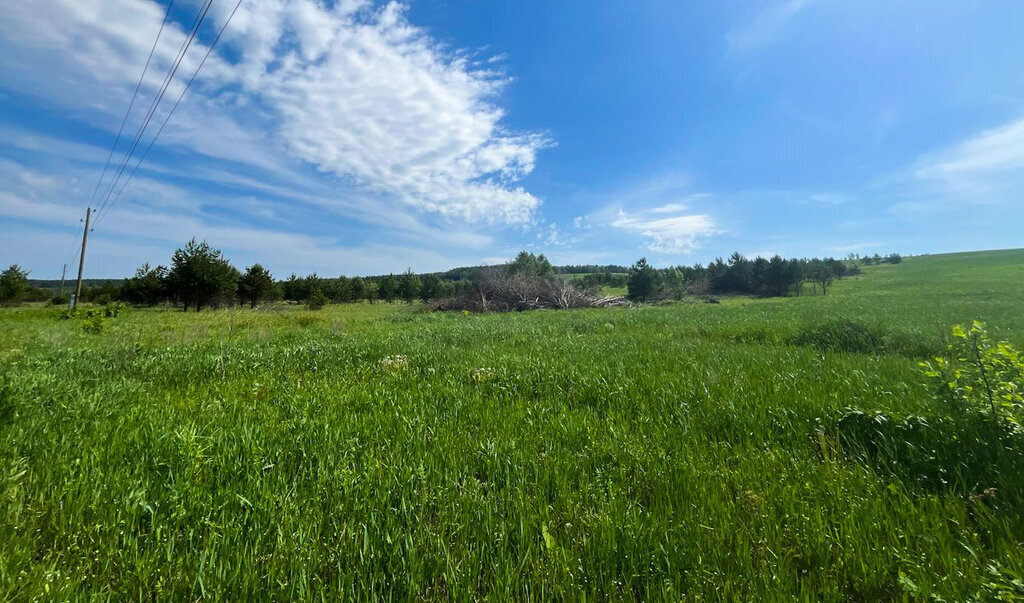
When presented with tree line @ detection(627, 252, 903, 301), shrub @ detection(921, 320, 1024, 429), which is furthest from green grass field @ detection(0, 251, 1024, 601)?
tree line @ detection(627, 252, 903, 301)

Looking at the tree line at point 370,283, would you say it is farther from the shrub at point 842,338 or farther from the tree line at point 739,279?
the shrub at point 842,338

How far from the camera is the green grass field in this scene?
1.75 metres

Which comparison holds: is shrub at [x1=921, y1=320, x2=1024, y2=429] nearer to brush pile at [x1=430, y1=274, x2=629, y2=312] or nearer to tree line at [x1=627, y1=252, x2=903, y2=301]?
brush pile at [x1=430, y1=274, x2=629, y2=312]

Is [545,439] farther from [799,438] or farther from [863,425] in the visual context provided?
[863,425]

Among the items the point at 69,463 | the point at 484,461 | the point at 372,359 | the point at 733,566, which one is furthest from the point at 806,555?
the point at 372,359

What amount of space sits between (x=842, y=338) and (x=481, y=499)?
1070 centimetres

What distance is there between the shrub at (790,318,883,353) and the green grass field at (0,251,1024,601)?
14.5ft

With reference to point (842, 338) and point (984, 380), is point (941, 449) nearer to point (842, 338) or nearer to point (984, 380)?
point (984, 380)

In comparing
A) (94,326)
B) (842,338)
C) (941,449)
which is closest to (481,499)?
(941,449)

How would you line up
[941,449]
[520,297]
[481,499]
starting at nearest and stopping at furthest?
[481,499] < [941,449] < [520,297]

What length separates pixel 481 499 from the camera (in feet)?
7.89

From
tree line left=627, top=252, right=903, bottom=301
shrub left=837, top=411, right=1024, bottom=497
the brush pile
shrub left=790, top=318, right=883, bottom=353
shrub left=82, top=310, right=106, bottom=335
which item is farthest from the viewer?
tree line left=627, top=252, right=903, bottom=301

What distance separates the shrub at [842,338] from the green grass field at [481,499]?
4.43m

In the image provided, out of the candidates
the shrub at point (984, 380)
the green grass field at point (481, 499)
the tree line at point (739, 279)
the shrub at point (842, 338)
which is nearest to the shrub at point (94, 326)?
the green grass field at point (481, 499)
